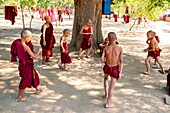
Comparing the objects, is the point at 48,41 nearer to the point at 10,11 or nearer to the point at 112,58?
the point at 112,58

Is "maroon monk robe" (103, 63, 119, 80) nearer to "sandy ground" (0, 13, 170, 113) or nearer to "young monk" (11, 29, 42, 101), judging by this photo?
"sandy ground" (0, 13, 170, 113)

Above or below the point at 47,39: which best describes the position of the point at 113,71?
below

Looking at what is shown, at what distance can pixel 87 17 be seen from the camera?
9.22 metres

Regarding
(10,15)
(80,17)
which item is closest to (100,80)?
(80,17)

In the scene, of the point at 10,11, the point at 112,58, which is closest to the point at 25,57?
the point at 112,58

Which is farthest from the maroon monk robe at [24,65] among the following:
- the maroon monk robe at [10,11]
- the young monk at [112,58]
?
the maroon monk robe at [10,11]

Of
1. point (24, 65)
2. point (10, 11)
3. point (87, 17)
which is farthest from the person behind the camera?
point (10, 11)

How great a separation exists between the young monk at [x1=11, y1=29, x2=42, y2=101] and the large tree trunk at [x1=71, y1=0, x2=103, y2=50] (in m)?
4.64

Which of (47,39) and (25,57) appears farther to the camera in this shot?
(47,39)

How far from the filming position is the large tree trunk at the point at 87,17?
921 cm

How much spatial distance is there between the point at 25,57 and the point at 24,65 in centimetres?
18

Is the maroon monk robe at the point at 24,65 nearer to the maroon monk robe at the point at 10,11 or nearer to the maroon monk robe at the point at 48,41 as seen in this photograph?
the maroon monk robe at the point at 48,41

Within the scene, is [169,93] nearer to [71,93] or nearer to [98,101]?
[98,101]

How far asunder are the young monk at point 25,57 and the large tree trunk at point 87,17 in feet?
15.2
